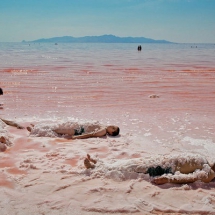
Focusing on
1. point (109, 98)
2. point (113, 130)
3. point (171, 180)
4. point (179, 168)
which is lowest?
point (171, 180)

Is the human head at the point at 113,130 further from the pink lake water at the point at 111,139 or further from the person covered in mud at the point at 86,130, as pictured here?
the pink lake water at the point at 111,139

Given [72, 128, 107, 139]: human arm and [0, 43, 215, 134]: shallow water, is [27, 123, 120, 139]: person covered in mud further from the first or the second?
[0, 43, 215, 134]: shallow water

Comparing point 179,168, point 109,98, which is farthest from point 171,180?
point 109,98

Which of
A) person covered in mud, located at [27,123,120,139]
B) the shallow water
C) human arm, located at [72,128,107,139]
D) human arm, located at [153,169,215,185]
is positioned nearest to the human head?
person covered in mud, located at [27,123,120,139]

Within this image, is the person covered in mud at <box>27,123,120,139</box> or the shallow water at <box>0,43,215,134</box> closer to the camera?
the person covered in mud at <box>27,123,120,139</box>

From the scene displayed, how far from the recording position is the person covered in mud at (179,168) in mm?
4812

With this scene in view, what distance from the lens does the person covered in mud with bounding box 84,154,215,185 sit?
481cm

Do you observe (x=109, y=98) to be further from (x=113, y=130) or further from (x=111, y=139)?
(x=111, y=139)

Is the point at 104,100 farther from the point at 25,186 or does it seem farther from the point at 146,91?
the point at 25,186

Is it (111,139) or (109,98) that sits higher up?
(109,98)

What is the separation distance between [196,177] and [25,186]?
8.45ft

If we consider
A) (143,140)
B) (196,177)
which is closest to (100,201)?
(196,177)

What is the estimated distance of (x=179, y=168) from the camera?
4965mm

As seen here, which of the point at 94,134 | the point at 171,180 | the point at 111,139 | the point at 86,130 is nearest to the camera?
the point at 171,180
